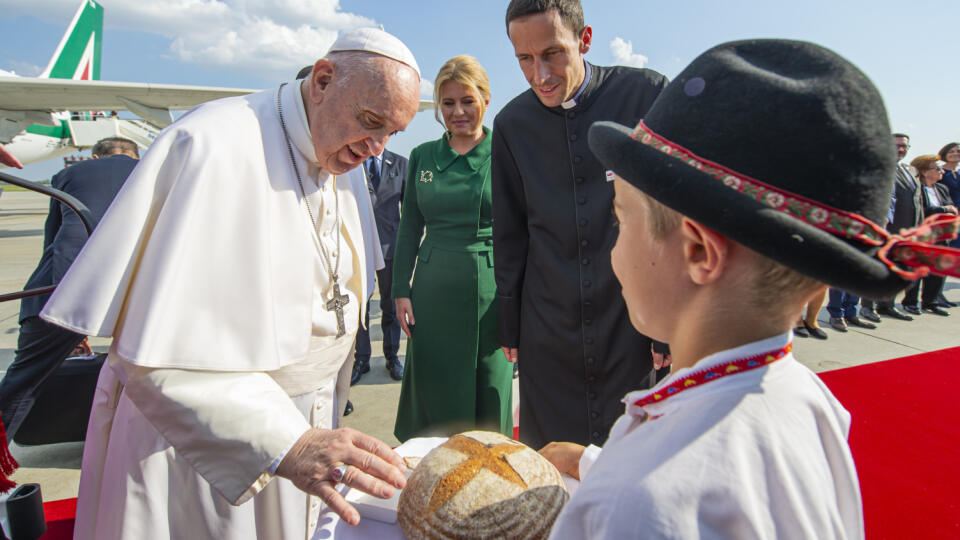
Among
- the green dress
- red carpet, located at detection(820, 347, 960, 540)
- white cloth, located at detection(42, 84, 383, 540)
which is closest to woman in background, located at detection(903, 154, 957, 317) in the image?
red carpet, located at detection(820, 347, 960, 540)

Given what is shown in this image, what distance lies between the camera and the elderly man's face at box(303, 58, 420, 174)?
1.58 metres

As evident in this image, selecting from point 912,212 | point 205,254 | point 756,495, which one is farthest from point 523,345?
point 912,212

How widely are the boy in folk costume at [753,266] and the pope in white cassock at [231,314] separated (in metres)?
0.76

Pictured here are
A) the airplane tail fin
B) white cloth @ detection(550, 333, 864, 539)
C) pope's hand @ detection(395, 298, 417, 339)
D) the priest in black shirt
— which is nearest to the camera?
white cloth @ detection(550, 333, 864, 539)

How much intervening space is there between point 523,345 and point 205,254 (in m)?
1.46

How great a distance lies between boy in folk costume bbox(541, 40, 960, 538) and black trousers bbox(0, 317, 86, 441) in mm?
3706

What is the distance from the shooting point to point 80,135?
24.5 meters

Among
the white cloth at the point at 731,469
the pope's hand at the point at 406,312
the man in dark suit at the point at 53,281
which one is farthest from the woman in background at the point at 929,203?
the man in dark suit at the point at 53,281

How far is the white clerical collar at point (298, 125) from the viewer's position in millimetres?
1708

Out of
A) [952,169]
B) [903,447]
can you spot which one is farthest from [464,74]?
[952,169]

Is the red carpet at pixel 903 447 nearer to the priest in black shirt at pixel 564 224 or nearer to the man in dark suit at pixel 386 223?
the priest in black shirt at pixel 564 224

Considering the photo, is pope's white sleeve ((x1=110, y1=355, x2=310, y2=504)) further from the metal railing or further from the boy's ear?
the boy's ear

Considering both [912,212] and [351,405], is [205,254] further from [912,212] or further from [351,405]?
[912,212]

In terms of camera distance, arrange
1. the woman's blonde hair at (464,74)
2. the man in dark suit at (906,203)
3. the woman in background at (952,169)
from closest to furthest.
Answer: the woman's blonde hair at (464,74), the man in dark suit at (906,203), the woman in background at (952,169)
